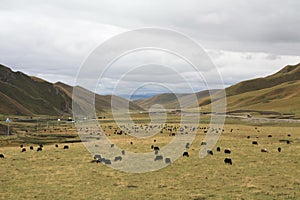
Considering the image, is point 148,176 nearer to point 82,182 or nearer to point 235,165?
point 82,182

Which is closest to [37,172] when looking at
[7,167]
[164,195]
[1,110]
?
[7,167]

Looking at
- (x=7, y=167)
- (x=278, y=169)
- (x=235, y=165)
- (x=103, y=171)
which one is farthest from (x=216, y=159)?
(x=7, y=167)

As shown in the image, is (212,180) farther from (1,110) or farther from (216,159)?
(1,110)

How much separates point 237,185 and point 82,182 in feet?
40.2

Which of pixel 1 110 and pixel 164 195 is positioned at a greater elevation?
pixel 1 110

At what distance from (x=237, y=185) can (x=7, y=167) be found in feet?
75.5

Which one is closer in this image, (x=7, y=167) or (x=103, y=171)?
(x=103, y=171)

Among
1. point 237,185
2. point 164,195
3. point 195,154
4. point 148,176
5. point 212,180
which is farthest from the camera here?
point 195,154

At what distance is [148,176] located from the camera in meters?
31.2

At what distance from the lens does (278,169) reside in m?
32.6

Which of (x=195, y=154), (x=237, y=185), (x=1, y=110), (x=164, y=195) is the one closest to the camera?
(x=164, y=195)

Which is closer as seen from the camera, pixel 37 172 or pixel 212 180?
pixel 212 180

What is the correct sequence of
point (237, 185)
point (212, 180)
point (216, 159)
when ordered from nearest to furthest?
point (237, 185) → point (212, 180) → point (216, 159)

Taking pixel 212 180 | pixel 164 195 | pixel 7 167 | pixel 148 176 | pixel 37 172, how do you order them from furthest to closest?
pixel 7 167
pixel 37 172
pixel 148 176
pixel 212 180
pixel 164 195
